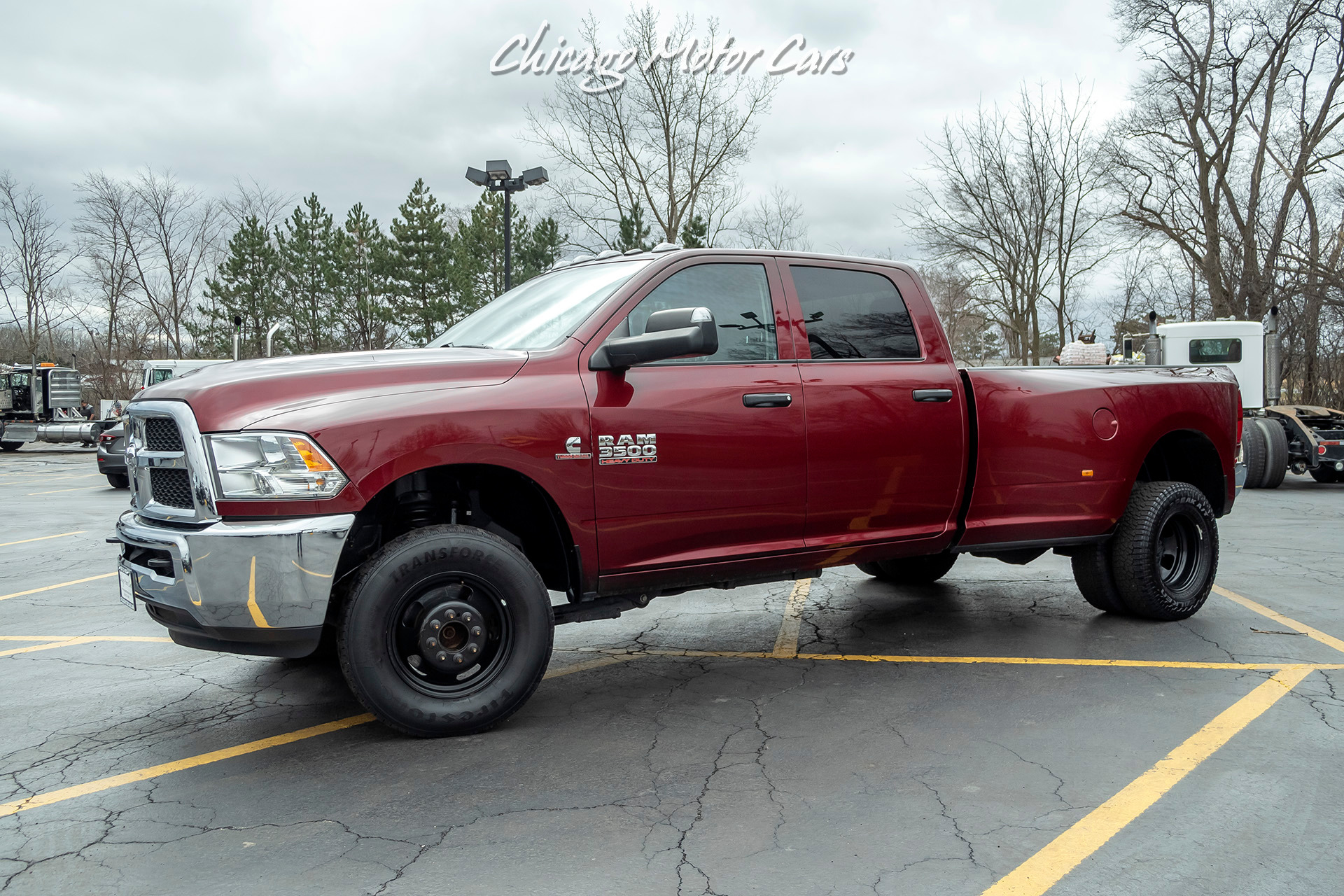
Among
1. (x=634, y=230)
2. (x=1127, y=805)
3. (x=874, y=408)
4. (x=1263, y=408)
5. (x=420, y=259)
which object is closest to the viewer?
(x=1127, y=805)

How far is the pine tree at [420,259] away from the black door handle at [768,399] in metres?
40.6

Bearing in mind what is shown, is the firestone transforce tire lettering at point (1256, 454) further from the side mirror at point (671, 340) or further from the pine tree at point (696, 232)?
the pine tree at point (696, 232)

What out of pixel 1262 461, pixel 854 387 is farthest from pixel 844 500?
pixel 1262 461

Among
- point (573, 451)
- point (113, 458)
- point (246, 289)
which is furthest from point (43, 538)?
point (246, 289)

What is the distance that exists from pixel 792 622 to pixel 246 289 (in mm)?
47119

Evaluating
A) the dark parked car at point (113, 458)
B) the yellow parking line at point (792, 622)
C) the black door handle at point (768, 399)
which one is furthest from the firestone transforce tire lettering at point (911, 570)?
the dark parked car at point (113, 458)

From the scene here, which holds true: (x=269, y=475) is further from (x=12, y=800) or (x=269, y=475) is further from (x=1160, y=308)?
(x=1160, y=308)

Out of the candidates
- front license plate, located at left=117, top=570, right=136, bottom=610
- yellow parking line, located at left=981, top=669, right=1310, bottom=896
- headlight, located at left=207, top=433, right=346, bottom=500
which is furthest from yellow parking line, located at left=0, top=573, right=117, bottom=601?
yellow parking line, located at left=981, top=669, right=1310, bottom=896

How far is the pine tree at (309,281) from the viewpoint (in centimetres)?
4741

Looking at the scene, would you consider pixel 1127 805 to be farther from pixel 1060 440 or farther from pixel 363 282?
pixel 363 282

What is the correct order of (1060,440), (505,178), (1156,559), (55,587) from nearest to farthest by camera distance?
(1060,440) < (1156,559) < (55,587) < (505,178)

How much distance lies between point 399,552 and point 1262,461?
574 inches

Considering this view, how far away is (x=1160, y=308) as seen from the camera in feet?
120

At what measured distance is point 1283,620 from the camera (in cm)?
602
